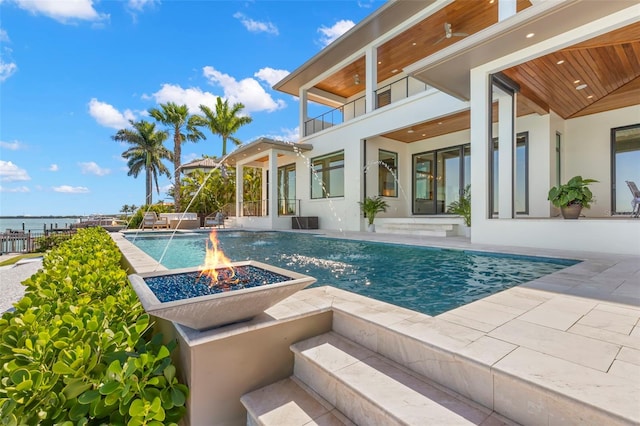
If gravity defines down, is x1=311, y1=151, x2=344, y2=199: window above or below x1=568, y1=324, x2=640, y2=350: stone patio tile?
above

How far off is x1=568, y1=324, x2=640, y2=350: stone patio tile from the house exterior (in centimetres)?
456

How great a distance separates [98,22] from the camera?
9.47 metres

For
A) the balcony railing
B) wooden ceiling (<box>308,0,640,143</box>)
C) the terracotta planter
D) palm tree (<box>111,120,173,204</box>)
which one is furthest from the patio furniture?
the terracotta planter

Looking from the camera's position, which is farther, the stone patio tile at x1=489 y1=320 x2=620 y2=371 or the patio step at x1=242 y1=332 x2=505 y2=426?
the stone patio tile at x1=489 y1=320 x2=620 y2=371

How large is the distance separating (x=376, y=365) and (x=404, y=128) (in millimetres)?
9455

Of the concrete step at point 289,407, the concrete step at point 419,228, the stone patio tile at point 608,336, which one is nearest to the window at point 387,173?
the concrete step at point 419,228

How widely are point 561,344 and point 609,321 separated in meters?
0.75

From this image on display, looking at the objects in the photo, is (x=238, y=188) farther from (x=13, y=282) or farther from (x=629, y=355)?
(x=629, y=355)

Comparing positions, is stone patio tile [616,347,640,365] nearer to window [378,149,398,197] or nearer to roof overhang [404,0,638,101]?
roof overhang [404,0,638,101]

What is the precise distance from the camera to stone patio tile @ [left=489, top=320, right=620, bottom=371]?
1440 mm

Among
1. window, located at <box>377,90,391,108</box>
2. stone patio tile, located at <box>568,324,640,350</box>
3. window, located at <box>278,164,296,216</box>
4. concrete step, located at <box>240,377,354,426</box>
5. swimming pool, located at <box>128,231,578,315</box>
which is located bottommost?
concrete step, located at <box>240,377,354,426</box>

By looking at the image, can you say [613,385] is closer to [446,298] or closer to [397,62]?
[446,298]

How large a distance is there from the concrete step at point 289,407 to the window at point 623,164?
10832 mm

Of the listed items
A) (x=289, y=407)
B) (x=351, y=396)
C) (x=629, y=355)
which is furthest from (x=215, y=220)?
(x=629, y=355)
